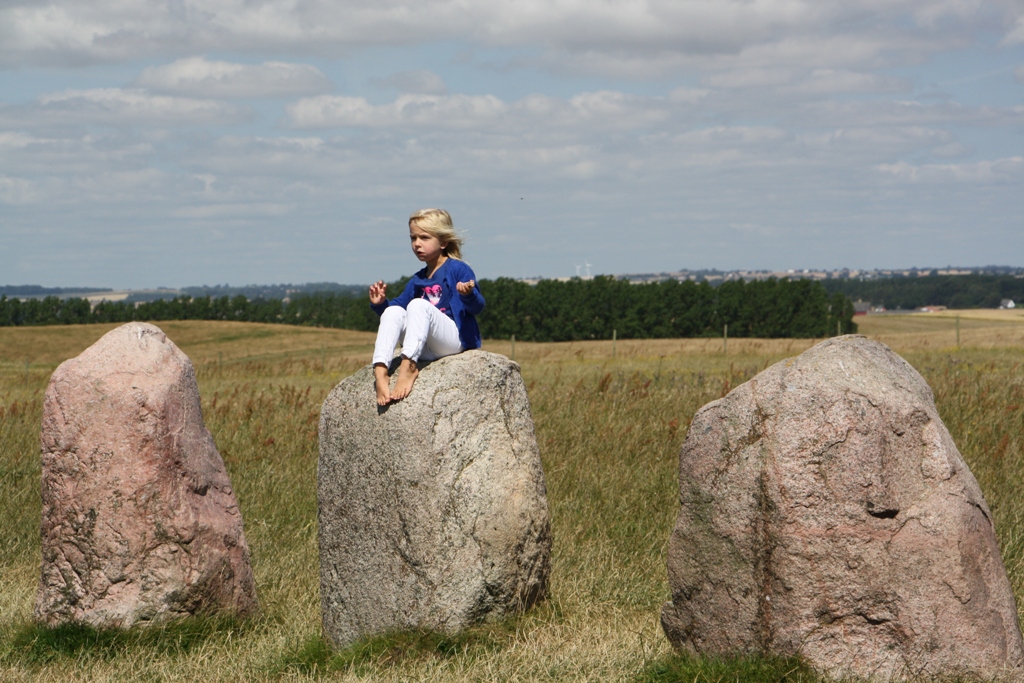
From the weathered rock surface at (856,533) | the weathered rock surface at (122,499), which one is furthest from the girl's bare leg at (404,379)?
the weathered rock surface at (856,533)

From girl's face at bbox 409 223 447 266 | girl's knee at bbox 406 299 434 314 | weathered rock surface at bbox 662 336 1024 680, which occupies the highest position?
girl's face at bbox 409 223 447 266

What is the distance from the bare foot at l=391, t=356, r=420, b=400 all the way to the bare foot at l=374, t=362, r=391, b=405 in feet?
0.12

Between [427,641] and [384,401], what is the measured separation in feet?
4.95

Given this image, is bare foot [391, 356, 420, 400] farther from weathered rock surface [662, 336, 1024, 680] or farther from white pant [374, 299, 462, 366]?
weathered rock surface [662, 336, 1024, 680]

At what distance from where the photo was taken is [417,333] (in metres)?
6.13

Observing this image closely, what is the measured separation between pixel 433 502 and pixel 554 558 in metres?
2.15

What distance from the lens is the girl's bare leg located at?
600 cm

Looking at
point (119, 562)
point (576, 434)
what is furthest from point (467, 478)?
point (576, 434)

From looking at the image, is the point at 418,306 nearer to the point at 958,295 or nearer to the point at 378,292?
the point at 378,292

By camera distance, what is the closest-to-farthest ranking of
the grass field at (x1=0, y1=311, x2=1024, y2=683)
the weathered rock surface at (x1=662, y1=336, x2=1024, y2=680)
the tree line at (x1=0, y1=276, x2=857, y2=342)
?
the weathered rock surface at (x1=662, y1=336, x2=1024, y2=680) → the grass field at (x1=0, y1=311, x2=1024, y2=683) → the tree line at (x1=0, y1=276, x2=857, y2=342)

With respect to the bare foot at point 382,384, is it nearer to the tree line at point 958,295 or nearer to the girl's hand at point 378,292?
the girl's hand at point 378,292

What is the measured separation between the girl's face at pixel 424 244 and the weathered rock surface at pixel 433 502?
2.63 feet

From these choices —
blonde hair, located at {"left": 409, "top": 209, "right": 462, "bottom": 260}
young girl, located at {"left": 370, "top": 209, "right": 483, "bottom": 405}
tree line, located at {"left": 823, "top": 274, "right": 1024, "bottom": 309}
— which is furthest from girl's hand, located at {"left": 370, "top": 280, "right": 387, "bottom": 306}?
tree line, located at {"left": 823, "top": 274, "right": 1024, "bottom": 309}

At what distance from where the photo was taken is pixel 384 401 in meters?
6.01
